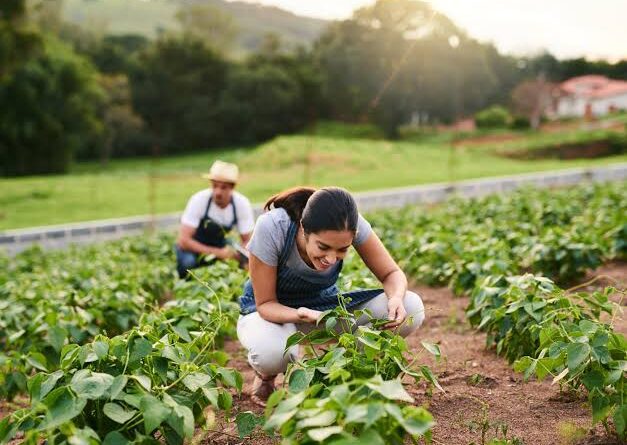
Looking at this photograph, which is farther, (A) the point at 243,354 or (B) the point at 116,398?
(A) the point at 243,354

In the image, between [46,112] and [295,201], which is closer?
[295,201]

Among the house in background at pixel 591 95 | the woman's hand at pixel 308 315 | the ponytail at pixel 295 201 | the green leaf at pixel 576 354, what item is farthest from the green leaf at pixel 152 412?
the house in background at pixel 591 95

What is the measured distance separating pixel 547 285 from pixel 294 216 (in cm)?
112

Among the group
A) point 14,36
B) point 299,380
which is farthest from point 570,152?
point 299,380

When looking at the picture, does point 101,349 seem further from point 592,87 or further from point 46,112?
point 592,87

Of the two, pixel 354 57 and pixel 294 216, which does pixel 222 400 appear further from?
pixel 354 57

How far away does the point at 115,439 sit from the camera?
6.55 ft

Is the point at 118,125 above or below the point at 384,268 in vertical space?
below

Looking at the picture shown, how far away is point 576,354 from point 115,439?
1.42m

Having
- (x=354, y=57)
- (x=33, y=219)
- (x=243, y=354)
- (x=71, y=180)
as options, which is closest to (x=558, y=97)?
(x=354, y=57)

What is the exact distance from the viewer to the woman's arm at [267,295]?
2770mm

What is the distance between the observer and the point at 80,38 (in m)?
46.7

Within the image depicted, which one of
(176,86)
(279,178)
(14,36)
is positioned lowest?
(279,178)

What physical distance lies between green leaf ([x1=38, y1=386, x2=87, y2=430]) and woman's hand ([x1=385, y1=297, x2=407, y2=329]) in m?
1.16
